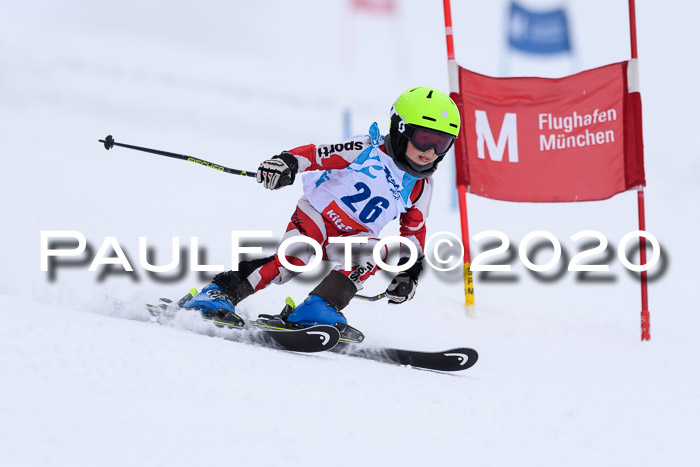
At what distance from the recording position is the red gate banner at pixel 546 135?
6.13m

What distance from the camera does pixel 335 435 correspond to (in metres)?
2.56

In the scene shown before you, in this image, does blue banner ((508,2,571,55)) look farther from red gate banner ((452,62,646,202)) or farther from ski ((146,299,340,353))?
ski ((146,299,340,353))

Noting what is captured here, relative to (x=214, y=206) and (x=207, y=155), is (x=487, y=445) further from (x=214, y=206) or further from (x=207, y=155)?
(x=207, y=155)

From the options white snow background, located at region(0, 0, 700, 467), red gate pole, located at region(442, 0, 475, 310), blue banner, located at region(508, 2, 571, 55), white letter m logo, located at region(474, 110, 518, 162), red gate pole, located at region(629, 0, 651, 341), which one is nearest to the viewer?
white snow background, located at region(0, 0, 700, 467)

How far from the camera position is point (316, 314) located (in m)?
4.20

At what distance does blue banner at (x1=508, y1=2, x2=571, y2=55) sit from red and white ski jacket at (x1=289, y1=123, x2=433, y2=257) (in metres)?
8.69

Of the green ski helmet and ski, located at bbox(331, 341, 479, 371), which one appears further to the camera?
the green ski helmet

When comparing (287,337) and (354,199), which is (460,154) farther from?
(287,337)

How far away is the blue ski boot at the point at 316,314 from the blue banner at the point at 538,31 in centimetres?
927

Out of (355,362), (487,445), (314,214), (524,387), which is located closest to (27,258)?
(314,214)

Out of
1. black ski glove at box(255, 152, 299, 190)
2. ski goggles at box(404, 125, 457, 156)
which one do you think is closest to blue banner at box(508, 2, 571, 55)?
ski goggles at box(404, 125, 457, 156)

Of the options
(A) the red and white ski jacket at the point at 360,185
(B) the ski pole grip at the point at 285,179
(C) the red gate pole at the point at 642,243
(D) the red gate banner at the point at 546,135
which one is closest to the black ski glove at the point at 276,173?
(B) the ski pole grip at the point at 285,179

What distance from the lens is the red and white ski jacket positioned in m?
4.34

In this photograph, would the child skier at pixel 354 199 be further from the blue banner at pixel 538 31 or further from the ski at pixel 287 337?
the blue banner at pixel 538 31
